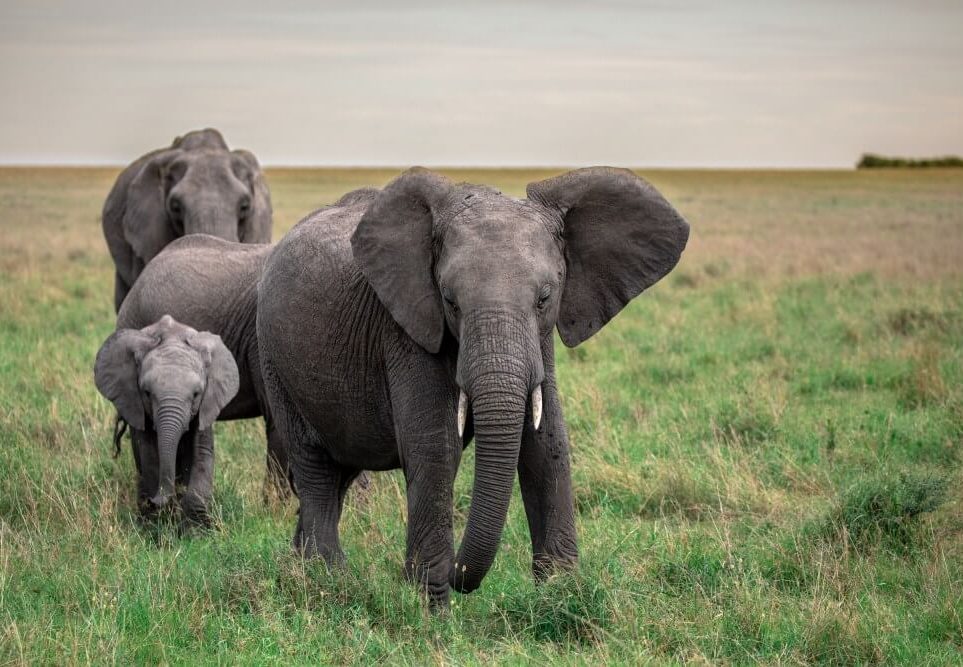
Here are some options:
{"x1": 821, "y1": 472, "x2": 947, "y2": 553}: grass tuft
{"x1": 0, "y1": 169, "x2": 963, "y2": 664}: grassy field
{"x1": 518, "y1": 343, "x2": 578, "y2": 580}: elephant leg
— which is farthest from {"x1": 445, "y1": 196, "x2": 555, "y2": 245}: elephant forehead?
{"x1": 821, "y1": 472, "x2": 947, "y2": 553}: grass tuft

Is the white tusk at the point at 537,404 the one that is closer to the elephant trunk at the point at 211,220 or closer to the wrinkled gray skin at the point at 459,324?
the wrinkled gray skin at the point at 459,324

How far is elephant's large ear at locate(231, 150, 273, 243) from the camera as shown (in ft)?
39.9

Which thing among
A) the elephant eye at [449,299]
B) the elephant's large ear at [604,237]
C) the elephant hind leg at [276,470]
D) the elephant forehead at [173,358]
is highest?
the elephant's large ear at [604,237]

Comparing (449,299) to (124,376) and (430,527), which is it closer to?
(430,527)

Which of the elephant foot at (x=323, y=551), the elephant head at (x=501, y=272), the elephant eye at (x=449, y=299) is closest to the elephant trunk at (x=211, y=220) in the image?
the elephant foot at (x=323, y=551)

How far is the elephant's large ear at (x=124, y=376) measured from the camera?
7.38m

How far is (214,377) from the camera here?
24.3 feet

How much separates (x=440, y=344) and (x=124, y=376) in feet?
9.92

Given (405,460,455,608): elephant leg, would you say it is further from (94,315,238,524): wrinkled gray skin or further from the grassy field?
(94,315,238,524): wrinkled gray skin

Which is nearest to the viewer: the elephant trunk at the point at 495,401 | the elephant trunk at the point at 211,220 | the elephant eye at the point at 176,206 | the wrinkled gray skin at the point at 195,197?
the elephant trunk at the point at 495,401

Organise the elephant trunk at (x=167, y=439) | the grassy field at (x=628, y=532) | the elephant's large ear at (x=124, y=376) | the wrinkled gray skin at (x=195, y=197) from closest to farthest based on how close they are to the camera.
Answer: the grassy field at (x=628, y=532), the elephant trunk at (x=167, y=439), the elephant's large ear at (x=124, y=376), the wrinkled gray skin at (x=195, y=197)

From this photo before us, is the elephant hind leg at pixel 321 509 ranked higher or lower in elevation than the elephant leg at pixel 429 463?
lower

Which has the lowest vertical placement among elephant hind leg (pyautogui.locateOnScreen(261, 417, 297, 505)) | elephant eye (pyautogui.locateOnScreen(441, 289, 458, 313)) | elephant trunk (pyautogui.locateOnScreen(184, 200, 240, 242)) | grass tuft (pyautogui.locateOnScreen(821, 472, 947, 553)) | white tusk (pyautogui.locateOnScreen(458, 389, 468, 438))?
elephant hind leg (pyautogui.locateOnScreen(261, 417, 297, 505))

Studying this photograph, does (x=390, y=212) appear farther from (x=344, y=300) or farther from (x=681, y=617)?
(x=681, y=617)
